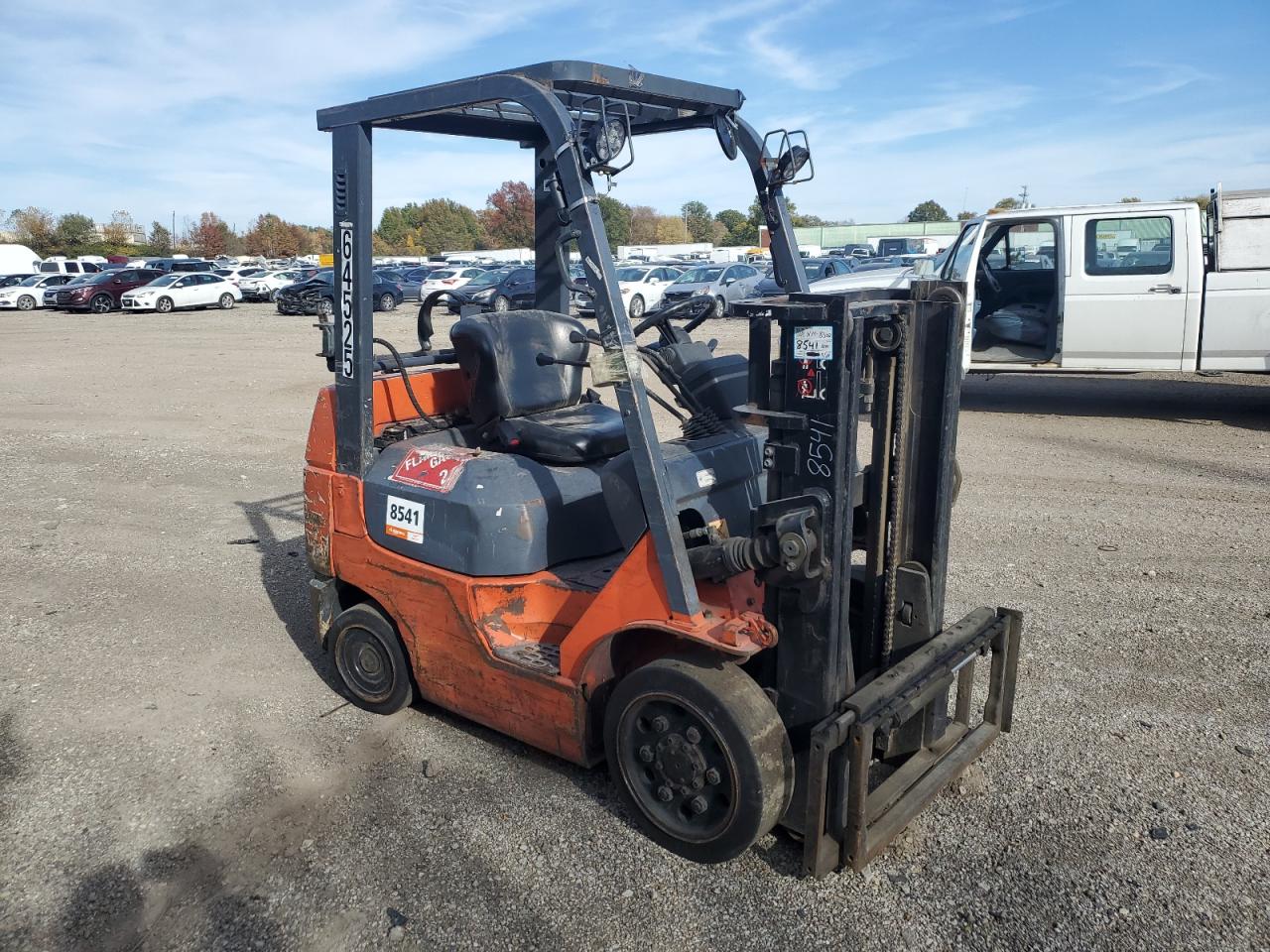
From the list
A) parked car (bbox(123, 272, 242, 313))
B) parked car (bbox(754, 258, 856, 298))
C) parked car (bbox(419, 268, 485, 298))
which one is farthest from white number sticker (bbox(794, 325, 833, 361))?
parked car (bbox(123, 272, 242, 313))

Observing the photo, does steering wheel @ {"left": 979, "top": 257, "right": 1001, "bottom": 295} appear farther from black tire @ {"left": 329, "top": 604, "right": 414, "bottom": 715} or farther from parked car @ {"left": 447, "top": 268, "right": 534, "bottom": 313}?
parked car @ {"left": 447, "top": 268, "right": 534, "bottom": 313}

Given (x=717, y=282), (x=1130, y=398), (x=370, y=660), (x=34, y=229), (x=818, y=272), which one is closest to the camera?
(x=370, y=660)

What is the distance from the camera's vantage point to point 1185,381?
14.3 metres

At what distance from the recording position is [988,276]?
1249 cm

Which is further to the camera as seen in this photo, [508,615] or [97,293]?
[97,293]

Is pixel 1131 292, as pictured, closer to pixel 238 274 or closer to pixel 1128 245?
pixel 1128 245

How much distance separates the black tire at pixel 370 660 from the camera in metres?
4.63

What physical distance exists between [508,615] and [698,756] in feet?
3.66

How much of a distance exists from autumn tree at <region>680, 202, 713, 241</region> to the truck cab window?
10220cm

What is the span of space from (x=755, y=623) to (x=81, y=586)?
208 inches

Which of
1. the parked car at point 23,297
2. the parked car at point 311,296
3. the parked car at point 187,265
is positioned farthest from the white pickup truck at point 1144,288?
the parked car at point 187,265

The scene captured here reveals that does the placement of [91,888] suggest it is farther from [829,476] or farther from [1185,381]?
[1185,381]

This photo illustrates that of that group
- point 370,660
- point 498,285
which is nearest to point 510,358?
point 370,660

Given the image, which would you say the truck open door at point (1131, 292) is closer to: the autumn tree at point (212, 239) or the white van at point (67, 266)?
the white van at point (67, 266)
